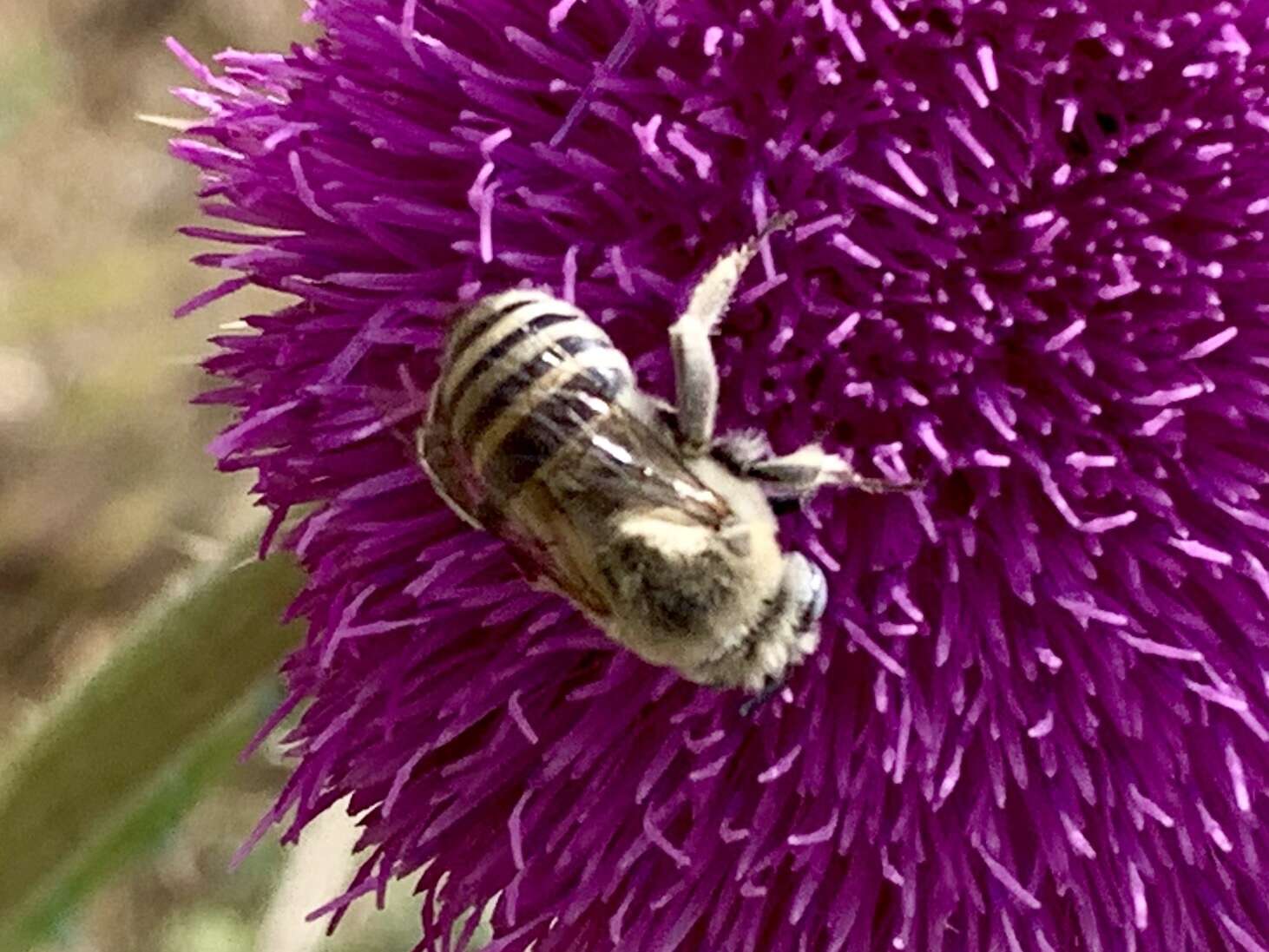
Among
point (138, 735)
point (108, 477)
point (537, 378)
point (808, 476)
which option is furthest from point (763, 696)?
point (108, 477)

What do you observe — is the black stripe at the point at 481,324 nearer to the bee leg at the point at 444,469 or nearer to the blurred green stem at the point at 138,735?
the bee leg at the point at 444,469

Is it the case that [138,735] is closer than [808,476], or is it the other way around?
[808,476]

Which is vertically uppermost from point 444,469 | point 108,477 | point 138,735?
point 444,469

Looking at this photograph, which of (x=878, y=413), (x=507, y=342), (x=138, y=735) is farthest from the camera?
(x=138, y=735)

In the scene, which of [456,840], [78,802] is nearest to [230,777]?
[78,802]

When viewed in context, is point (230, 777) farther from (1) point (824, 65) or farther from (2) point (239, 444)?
(1) point (824, 65)

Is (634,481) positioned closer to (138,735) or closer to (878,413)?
(878,413)
